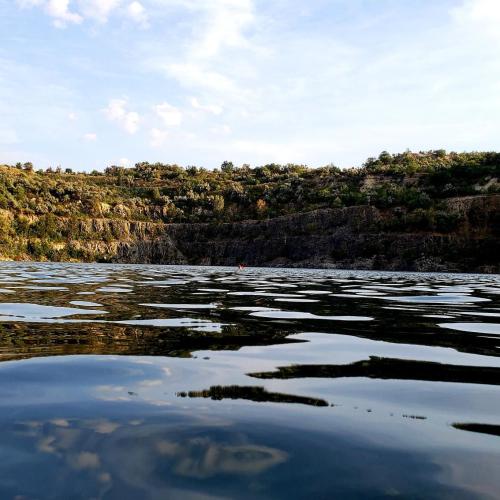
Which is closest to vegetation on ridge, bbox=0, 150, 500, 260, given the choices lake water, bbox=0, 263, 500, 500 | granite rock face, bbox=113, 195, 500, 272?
granite rock face, bbox=113, 195, 500, 272

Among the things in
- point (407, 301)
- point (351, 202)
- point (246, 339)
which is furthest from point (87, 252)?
point (246, 339)

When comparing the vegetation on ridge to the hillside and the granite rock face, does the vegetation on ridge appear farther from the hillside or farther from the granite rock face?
the granite rock face

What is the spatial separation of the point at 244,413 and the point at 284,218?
65.5 meters

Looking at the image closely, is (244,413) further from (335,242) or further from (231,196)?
(231,196)

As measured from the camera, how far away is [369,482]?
218 centimetres

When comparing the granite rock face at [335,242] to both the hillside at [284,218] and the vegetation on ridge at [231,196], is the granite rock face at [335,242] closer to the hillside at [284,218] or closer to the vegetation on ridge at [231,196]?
the hillside at [284,218]

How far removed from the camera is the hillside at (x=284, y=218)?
5594 centimetres

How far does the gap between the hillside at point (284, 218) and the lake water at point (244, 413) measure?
163 ft

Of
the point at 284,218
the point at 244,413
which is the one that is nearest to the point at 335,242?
the point at 284,218

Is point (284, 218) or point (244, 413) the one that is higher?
point (284, 218)

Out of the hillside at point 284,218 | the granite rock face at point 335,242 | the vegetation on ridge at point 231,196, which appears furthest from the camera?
the vegetation on ridge at point 231,196

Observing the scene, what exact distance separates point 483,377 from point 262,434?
241cm

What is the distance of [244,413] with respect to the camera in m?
3.07

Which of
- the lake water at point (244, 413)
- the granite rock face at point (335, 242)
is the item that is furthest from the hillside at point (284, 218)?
the lake water at point (244, 413)
